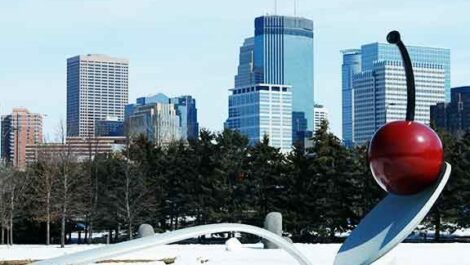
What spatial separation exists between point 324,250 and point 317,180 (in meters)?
11.8

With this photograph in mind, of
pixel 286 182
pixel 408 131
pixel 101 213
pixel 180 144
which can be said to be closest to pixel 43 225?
pixel 101 213

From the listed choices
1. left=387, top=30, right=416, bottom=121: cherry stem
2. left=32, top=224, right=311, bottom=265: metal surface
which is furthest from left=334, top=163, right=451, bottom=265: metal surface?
left=32, top=224, right=311, bottom=265: metal surface

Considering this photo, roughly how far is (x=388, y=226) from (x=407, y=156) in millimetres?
1170

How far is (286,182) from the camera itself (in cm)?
3859

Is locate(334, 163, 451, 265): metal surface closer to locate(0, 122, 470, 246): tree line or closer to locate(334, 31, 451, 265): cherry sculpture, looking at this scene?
locate(334, 31, 451, 265): cherry sculpture

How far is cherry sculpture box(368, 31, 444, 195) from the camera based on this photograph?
14.7m

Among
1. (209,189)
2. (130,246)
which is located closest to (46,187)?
(209,189)

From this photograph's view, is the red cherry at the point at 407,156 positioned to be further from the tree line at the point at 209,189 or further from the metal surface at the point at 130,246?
the tree line at the point at 209,189

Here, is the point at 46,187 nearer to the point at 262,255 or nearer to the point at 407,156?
the point at 262,255

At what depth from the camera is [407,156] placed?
1464 cm

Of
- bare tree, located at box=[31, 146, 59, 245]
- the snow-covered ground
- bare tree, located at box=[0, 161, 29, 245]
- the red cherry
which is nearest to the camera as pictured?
the red cherry

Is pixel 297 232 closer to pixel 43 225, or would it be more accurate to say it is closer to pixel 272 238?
pixel 43 225

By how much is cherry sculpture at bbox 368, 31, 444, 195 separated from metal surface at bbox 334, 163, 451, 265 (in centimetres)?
17

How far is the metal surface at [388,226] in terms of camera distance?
1457 centimetres
